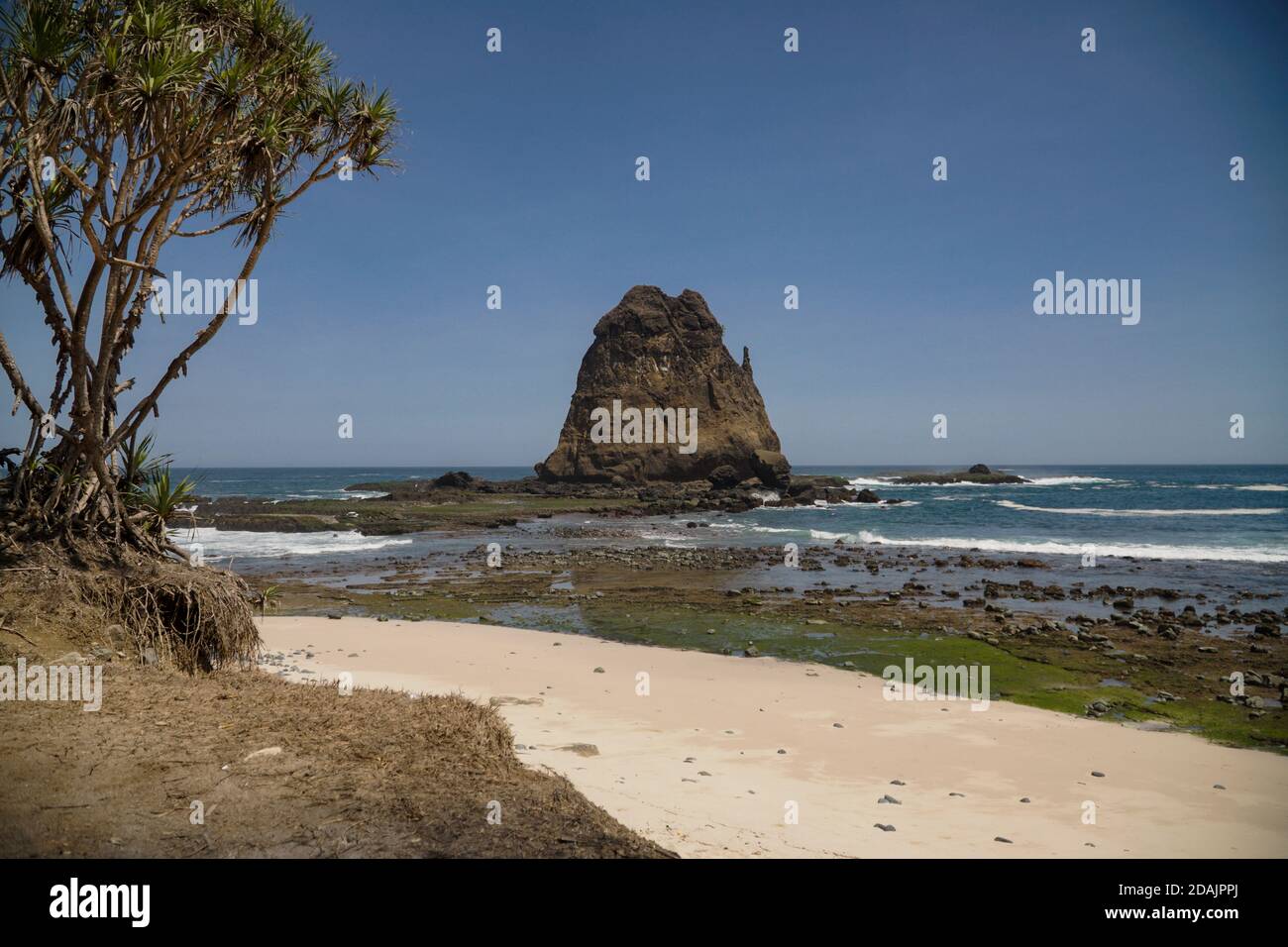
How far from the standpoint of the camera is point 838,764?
8.70m

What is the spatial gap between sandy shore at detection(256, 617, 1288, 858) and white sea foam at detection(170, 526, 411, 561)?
2124cm

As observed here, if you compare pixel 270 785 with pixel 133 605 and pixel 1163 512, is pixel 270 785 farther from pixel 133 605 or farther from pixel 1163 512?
pixel 1163 512

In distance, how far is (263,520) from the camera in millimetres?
Result: 44938

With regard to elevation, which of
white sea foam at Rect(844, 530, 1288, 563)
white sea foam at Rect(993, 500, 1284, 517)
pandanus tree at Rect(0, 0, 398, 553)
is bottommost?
white sea foam at Rect(844, 530, 1288, 563)

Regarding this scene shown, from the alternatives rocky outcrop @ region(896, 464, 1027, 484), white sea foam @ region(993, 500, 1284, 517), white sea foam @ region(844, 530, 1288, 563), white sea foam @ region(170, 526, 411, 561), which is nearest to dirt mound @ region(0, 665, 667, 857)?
white sea foam @ region(170, 526, 411, 561)

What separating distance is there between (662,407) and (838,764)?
85.5m

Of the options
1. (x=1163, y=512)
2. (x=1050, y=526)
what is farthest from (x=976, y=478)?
(x=1050, y=526)

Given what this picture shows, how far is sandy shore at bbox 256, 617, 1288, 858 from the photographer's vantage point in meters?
6.61

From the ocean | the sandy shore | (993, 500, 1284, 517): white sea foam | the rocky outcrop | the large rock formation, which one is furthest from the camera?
the rocky outcrop

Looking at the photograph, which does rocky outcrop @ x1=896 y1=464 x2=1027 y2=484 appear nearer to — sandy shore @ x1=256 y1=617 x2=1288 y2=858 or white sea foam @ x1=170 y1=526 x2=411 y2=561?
white sea foam @ x1=170 y1=526 x2=411 y2=561

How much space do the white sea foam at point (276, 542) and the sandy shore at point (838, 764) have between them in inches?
836

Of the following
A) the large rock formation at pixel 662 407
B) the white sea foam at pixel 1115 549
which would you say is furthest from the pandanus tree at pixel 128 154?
the large rock formation at pixel 662 407

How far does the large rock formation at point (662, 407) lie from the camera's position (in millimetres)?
88750
